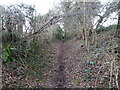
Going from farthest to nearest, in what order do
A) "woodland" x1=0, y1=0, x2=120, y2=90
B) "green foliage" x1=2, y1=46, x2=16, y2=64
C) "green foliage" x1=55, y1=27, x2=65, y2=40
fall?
"green foliage" x1=55, y1=27, x2=65, y2=40
"green foliage" x1=2, y1=46, x2=16, y2=64
"woodland" x1=0, y1=0, x2=120, y2=90

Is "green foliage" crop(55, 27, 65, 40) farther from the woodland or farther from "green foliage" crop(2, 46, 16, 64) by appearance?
"green foliage" crop(2, 46, 16, 64)

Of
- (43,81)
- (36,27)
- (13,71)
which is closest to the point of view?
(13,71)

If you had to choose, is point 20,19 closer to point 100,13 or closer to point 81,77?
point 81,77

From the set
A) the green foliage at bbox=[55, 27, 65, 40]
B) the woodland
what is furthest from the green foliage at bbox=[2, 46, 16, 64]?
the green foliage at bbox=[55, 27, 65, 40]

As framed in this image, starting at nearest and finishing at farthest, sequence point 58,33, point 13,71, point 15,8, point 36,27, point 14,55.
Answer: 1. point 13,71
2. point 14,55
3. point 15,8
4. point 36,27
5. point 58,33

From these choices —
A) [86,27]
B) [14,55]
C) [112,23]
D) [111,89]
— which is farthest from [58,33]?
[111,89]

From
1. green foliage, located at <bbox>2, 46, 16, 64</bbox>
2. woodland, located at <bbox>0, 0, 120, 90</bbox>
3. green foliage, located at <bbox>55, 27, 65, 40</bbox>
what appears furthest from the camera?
green foliage, located at <bbox>55, 27, 65, 40</bbox>

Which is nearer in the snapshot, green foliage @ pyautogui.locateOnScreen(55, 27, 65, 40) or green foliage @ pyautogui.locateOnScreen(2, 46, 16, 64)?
green foliage @ pyautogui.locateOnScreen(2, 46, 16, 64)

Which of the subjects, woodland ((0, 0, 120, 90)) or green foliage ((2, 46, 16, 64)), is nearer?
woodland ((0, 0, 120, 90))

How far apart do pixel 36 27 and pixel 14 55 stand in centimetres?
269

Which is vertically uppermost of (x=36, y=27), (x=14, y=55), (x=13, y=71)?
(x=36, y=27)

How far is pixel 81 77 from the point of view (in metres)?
5.30

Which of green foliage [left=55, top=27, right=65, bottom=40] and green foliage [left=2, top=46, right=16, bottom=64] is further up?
green foliage [left=55, top=27, right=65, bottom=40]

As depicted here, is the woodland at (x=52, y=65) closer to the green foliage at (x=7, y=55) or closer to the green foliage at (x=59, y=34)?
the green foliage at (x=7, y=55)
